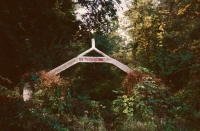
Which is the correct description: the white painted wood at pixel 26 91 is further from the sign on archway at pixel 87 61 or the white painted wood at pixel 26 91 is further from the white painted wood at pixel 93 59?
the white painted wood at pixel 93 59

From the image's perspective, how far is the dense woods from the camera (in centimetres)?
581

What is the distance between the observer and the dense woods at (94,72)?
5809 millimetres

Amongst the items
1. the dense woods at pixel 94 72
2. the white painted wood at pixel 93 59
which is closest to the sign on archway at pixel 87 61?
the white painted wood at pixel 93 59

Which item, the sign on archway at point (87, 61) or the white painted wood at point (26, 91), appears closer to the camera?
the white painted wood at point (26, 91)

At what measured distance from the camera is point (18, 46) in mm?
5137

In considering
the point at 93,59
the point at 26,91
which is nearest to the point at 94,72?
the point at 93,59

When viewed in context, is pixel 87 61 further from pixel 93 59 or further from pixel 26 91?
pixel 26 91

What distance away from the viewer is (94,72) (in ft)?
52.0

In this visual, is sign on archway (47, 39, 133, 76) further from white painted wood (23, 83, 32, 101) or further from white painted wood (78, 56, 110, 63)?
white painted wood (23, 83, 32, 101)

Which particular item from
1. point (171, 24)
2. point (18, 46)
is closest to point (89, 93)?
point (171, 24)

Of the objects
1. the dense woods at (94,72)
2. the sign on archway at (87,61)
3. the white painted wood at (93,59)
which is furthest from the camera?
the white painted wood at (93,59)

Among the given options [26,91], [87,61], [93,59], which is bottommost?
[26,91]

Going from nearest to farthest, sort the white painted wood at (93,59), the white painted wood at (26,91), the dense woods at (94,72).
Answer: the dense woods at (94,72)
the white painted wood at (26,91)
the white painted wood at (93,59)

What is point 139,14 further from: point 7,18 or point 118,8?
point 7,18
